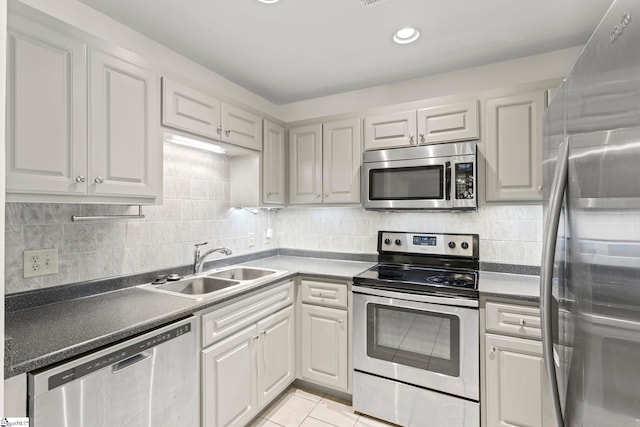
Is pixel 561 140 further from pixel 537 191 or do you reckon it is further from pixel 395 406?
pixel 395 406

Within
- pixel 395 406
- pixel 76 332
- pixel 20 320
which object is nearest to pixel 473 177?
pixel 395 406

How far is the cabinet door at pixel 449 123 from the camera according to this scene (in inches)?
83.4

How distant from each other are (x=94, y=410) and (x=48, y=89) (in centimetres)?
125

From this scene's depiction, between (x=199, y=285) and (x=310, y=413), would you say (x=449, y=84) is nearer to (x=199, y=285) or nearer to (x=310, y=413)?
(x=199, y=285)

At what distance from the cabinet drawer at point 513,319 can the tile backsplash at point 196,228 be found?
640 mm

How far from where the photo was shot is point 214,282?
221cm

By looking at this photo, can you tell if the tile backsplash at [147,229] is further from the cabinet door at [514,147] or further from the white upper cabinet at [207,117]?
the cabinet door at [514,147]

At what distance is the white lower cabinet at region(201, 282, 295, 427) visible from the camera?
1.67m

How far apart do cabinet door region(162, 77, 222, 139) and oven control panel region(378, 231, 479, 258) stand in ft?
5.24

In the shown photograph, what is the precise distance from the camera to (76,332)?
118 centimetres

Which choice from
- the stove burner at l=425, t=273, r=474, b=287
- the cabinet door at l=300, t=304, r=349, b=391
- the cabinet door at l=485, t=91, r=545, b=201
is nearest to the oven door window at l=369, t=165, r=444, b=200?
the cabinet door at l=485, t=91, r=545, b=201

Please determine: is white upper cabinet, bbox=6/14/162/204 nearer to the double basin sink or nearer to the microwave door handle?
the double basin sink

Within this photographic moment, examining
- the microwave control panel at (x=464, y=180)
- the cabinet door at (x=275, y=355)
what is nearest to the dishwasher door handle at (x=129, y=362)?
the cabinet door at (x=275, y=355)

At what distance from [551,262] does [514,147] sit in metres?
1.45
